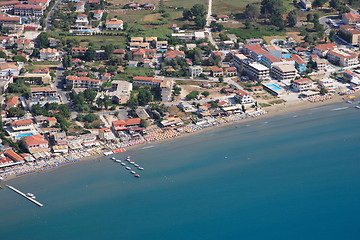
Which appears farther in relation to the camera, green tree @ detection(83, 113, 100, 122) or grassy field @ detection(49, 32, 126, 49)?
grassy field @ detection(49, 32, 126, 49)

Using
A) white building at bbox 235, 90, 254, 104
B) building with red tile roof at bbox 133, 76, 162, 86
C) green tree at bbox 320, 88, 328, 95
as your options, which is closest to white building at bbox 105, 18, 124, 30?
building with red tile roof at bbox 133, 76, 162, 86

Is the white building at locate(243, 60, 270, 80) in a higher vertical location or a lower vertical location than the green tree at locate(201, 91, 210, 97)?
higher

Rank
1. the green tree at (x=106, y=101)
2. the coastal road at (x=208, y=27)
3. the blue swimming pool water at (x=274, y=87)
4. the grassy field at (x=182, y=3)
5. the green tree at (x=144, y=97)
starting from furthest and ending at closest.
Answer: the grassy field at (x=182, y=3)
the coastal road at (x=208, y=27)
the blue swimming pool water at (x=274, y=87)
the green tree at (x=144, y=97)
the green tree at (x=106, y=101)

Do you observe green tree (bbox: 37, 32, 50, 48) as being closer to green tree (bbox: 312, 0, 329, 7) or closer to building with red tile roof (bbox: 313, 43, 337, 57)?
building with red tile roof (bbox: 313, 43, 337, 57)

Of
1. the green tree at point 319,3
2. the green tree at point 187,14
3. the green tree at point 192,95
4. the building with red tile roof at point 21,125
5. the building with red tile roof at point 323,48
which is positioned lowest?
the building with red tile roof at point 21,125

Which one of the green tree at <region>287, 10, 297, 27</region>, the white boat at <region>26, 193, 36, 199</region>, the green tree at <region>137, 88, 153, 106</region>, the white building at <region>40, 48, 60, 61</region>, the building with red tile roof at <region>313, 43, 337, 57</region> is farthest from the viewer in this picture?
the green tree at <region>287, 10, 297, 27</region>

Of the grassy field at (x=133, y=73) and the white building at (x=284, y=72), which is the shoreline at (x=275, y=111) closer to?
the white building at (x=284, y=72)

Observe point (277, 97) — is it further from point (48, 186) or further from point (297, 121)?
point (48, 186)

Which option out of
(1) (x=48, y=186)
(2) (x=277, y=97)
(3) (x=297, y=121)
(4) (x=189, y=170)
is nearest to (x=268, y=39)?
(2) (x=277, y=97)

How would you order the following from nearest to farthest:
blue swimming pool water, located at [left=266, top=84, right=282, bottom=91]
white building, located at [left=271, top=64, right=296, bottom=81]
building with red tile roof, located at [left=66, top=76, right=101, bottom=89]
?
building with red tile roof, located at [left=66, top=76, right=101, bottom=89] < blue swimming pool water, located at [left=266, top=84, right=282, bottom=91] < white building, located at [left=271, top=64, right=296, bottom=81]

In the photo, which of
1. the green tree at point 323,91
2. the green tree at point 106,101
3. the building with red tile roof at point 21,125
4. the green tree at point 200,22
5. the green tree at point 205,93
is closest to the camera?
the building with red tile roof at point 21,125

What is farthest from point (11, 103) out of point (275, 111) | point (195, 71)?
point (275, 111)

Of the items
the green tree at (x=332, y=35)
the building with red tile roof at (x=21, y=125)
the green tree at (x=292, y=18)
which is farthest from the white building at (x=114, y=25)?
the building with red tile roof at (x=21, y=125)
